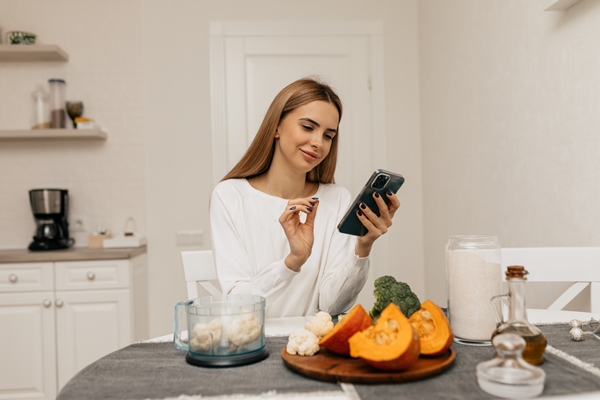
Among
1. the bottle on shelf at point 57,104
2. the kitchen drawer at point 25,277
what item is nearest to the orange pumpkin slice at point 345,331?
the kitchen drawer at point 25,277

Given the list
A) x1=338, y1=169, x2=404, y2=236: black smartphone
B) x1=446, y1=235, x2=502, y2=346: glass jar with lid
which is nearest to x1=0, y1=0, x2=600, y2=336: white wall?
x1=338, y1=169, x2=404, y2=236: black smartphone

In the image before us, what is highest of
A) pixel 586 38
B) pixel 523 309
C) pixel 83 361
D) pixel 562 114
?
pixel 586 38

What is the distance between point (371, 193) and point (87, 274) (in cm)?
215

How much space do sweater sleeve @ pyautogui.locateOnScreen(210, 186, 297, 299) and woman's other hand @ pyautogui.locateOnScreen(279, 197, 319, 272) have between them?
5 centimetres

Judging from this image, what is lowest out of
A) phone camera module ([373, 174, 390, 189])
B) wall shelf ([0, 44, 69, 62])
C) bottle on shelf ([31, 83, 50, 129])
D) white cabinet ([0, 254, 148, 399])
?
white cabinet ([0, 254, 148, 399])

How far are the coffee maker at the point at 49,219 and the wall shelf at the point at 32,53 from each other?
32.2 inches

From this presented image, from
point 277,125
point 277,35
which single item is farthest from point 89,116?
point 277,125

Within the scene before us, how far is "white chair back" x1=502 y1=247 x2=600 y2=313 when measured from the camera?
158cm

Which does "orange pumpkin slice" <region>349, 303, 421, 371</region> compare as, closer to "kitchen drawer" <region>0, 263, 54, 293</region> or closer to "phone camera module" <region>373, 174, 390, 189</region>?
→ "phone camera module" <region>373, 174, 390, 189</region>

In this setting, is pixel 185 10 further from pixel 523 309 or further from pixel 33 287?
pixel 523 309

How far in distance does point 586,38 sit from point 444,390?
1.32 meters

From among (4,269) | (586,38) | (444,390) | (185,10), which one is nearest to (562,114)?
(586,38)

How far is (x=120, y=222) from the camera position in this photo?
3.56 metres

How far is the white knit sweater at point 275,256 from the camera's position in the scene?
1.60 meters
